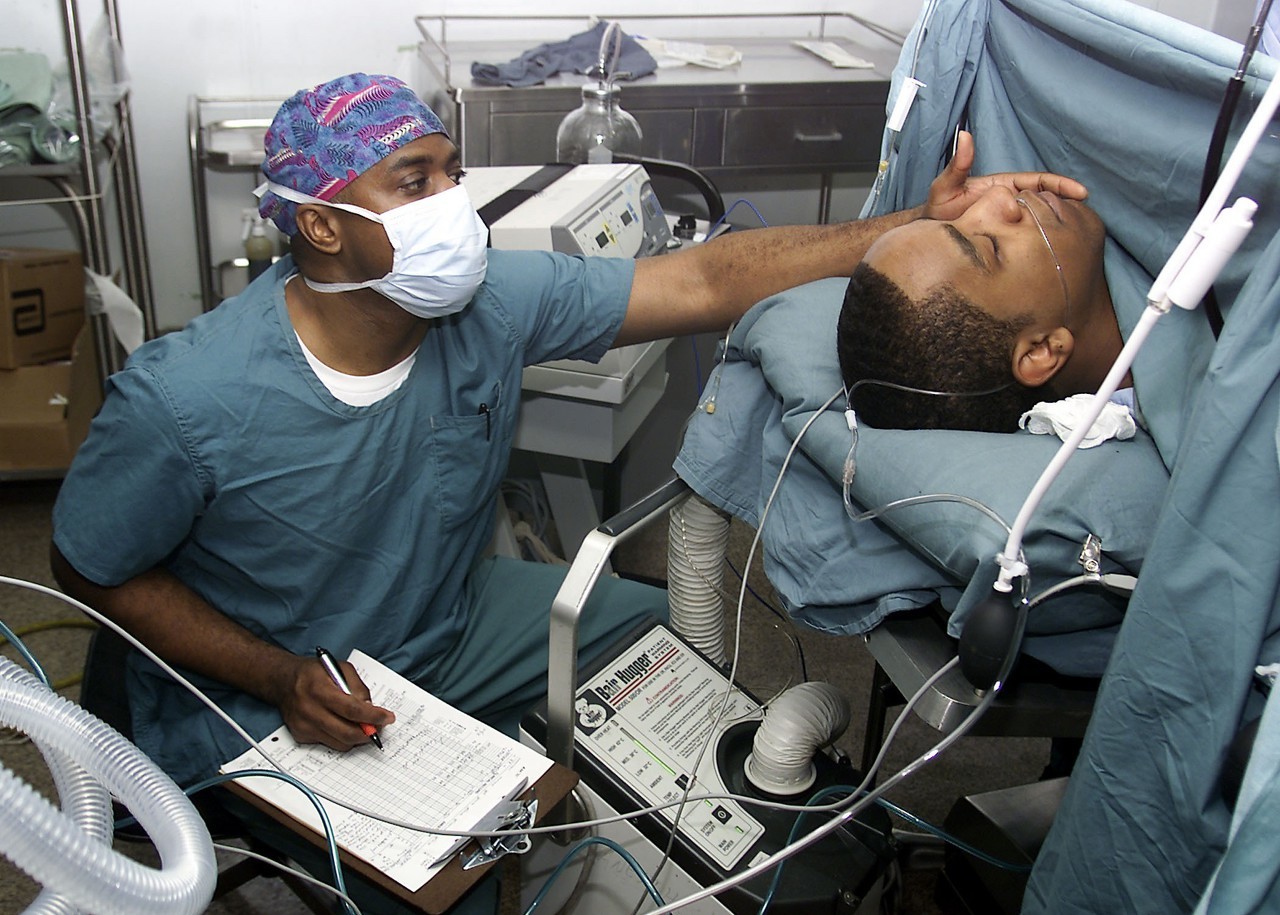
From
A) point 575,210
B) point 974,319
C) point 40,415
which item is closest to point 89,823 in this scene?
point 974,319

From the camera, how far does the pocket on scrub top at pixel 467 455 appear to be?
56.0 inches

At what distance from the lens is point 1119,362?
Answer: 0.75 m

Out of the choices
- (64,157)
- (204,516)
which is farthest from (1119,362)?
(64,157)

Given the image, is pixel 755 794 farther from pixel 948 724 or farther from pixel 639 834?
pixel 948 724

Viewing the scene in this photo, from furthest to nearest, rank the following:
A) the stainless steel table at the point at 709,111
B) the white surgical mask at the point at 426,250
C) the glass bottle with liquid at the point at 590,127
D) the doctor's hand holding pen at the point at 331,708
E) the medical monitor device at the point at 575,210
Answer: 1. the stainless steel table at the point at 709,111
2. the glass bottle with liquid at the point at 590,127
3. the medical monitor device at the point at 575,210
4. the white surgical mask at the point at 426,250
5. the doctor's hand holding pen at the point at 331,708

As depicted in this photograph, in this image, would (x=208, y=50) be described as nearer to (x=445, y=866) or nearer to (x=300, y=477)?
(x=300, y=477)

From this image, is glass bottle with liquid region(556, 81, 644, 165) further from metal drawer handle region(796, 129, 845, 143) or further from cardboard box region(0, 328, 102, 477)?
cardboard box region(0, 328, 102, 477)

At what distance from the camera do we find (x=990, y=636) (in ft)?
2.68

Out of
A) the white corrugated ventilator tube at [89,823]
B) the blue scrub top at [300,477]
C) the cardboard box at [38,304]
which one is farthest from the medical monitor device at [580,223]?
the cardboard box at [38,304]

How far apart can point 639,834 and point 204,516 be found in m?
0.64

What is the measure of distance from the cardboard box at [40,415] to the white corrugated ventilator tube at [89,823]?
1.89 metres

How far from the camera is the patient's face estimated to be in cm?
108

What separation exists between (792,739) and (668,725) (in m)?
0.16

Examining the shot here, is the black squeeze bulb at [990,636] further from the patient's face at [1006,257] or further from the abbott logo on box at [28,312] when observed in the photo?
the abbott logo on box at [28,312]
